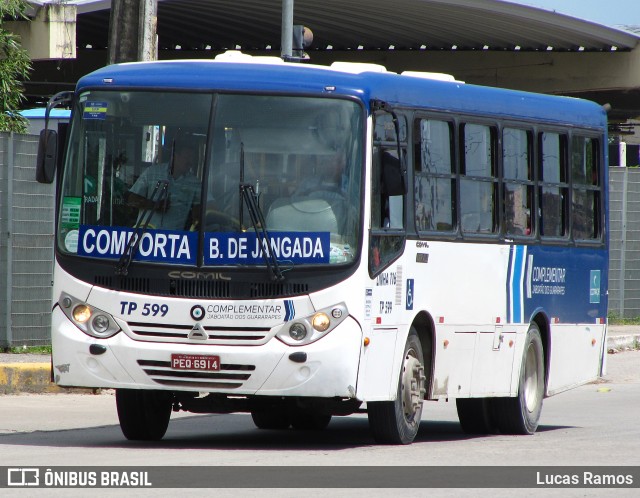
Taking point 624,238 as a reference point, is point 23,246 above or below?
below

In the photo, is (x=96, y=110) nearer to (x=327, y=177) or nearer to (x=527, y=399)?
(x=327, y=177)

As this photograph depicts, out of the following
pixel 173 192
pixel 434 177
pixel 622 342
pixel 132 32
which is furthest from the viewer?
pixel 622 342

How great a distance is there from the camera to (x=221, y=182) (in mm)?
11008

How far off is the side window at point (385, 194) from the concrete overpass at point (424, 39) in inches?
779

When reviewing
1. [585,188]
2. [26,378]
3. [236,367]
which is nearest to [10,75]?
[26,378]

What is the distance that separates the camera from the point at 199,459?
1023 centimetres

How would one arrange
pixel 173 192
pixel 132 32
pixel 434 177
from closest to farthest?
pixel 173 192 < pixel 434 177 < pixel 132 32

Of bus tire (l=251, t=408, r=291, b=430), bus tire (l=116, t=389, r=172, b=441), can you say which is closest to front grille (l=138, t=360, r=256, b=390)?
bus tire (l=116, t=389, r=172, b=441)

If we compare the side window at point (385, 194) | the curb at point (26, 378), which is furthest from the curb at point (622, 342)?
→ the side window at point (385, 194)

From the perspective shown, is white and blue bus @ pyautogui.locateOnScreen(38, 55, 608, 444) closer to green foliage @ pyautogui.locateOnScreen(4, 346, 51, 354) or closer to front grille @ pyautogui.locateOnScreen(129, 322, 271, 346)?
front grille @ pyautogui.locateOnScreen(129, 322, 271, 346)

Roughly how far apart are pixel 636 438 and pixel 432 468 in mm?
3220

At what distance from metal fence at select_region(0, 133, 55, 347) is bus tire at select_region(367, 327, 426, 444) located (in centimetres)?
771

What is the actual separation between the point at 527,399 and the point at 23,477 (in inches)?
243

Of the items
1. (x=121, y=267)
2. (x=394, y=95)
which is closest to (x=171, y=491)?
(x=121, y=267)
